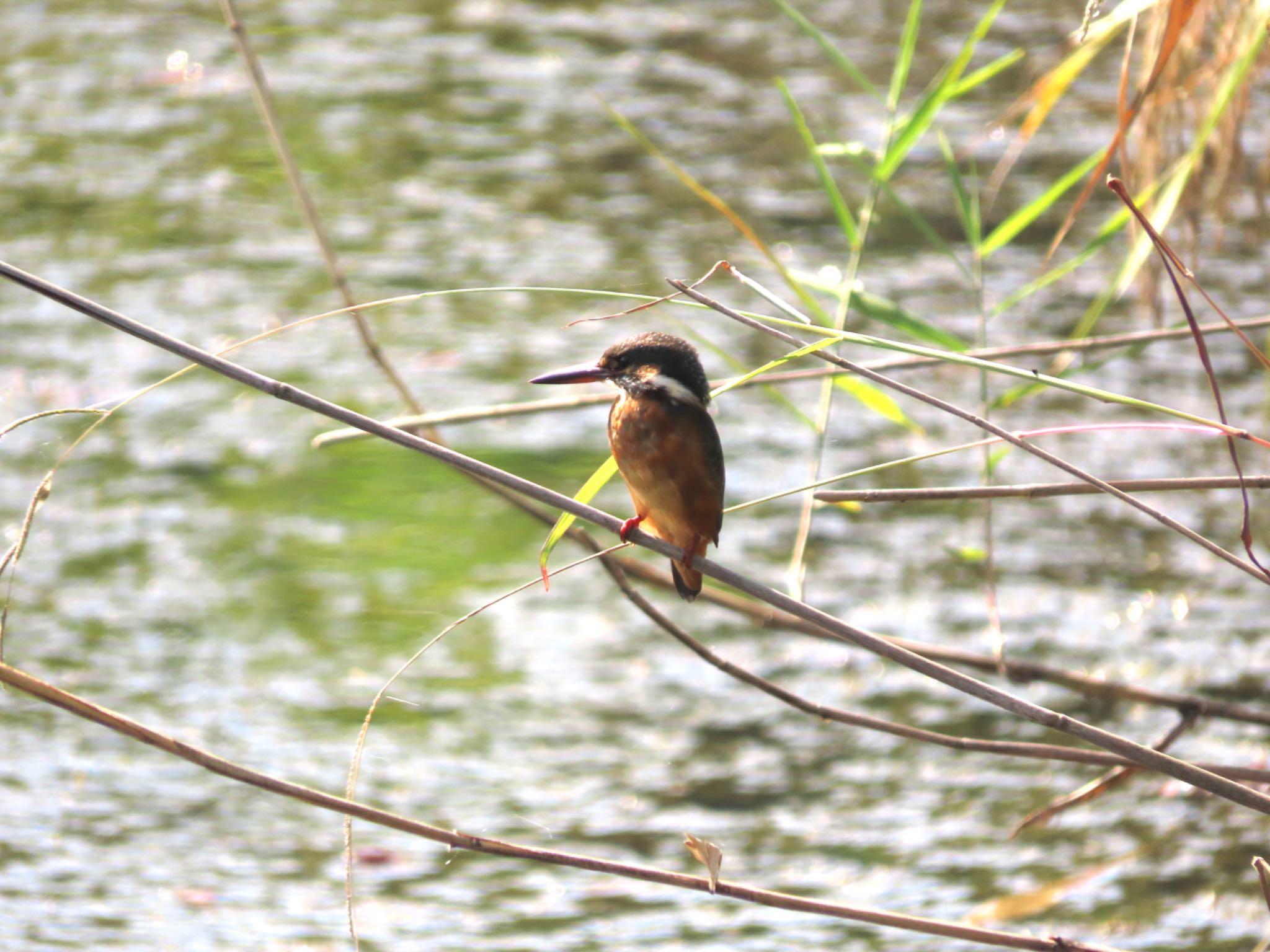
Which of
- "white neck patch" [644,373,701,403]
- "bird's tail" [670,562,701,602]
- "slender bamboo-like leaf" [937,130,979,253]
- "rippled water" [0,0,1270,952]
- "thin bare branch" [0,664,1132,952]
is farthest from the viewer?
"rippled water" [0,0,1270,952]

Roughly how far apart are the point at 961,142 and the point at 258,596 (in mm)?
4000

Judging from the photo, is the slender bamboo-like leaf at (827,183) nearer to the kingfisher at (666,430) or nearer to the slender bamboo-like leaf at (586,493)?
the kingfisher at (666,430)

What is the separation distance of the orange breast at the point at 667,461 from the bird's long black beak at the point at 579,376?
0.20 ft

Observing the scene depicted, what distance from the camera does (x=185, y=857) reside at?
3.25 m

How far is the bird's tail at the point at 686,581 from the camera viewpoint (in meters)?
2.37

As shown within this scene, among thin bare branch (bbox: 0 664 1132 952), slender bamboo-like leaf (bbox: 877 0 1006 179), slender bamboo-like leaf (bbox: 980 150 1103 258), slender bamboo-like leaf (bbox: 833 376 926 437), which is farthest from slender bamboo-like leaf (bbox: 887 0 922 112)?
thin bare branch (bbox: 0 664 1132 952)

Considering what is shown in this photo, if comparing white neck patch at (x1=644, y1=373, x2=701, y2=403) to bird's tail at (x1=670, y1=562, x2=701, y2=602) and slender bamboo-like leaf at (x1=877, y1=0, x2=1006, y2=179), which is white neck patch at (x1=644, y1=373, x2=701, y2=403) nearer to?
bird's tail at (x1=670, y1=562, x2=701, y2=602)

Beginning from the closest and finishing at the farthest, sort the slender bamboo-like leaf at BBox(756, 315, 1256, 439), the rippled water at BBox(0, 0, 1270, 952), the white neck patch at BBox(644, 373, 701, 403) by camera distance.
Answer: the slender bamboo-like leaf at BBox(756, 315, 1256, 439) < the white neck patch at BBox(644, 373, 701, 403) < the rippled water at BBox(0, 0, 1270, 952)

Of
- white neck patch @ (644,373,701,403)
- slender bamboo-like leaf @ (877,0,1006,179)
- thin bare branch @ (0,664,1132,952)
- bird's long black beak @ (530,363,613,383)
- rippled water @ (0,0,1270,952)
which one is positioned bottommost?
rippled water @ (0,0,1270,952)

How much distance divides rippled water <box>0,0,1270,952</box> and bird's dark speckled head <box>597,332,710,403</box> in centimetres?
86

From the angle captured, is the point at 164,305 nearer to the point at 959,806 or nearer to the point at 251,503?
the point at 251,503

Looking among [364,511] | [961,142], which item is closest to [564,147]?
[961,142]

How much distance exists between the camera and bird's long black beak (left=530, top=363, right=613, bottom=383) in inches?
80.4

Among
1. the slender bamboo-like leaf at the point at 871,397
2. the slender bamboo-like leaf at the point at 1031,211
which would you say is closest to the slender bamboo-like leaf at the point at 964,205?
the slender bamboo-like leaf at the point at 1031,211
